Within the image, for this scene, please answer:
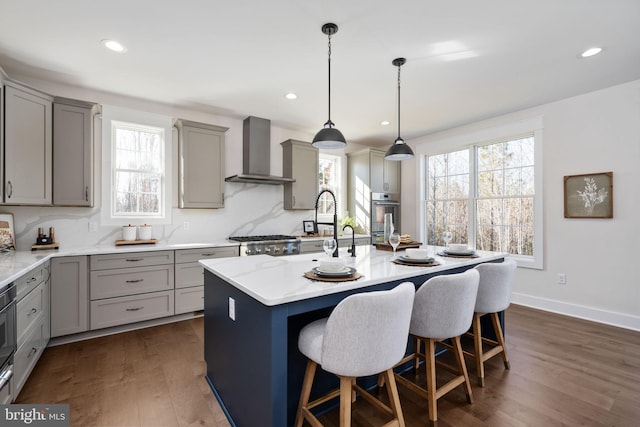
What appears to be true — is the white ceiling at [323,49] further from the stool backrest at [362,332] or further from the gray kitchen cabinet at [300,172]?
the stool backrest at [362,332]

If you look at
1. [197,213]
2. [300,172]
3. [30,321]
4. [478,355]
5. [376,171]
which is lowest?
[478,355]

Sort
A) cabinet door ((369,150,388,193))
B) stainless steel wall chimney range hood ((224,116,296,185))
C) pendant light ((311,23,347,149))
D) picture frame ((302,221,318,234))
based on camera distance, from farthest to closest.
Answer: cabinet door ((369,150,388,193))
picture frame ((302,221,318,234))
stainless steel wall chimney range hood ((224,116,296,185))
pendant light ((311,23,347,149))

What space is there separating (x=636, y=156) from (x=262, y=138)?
176 inches

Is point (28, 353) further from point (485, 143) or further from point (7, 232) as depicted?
point (485, 143)

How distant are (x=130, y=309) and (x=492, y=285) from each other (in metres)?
3.43

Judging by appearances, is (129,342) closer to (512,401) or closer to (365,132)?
(512,401)

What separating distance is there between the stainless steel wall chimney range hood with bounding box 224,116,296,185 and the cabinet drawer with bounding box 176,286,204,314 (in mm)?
1565

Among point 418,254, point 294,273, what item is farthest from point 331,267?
point 418,254

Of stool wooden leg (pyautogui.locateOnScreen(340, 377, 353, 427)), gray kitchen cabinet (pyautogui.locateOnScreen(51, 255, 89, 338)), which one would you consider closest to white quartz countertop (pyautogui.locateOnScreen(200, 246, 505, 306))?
stool wooden leg (pyautogui.locateOnScreen(340, 377, 353, 427))

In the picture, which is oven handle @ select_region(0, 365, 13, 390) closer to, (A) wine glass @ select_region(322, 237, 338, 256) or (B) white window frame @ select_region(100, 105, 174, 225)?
(A) wine glass @ select_region(322, 237, 338, 256)

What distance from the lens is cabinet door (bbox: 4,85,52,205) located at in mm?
2596

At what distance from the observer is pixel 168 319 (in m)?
3.43

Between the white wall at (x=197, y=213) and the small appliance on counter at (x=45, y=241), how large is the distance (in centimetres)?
8

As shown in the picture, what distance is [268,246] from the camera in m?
3.88
